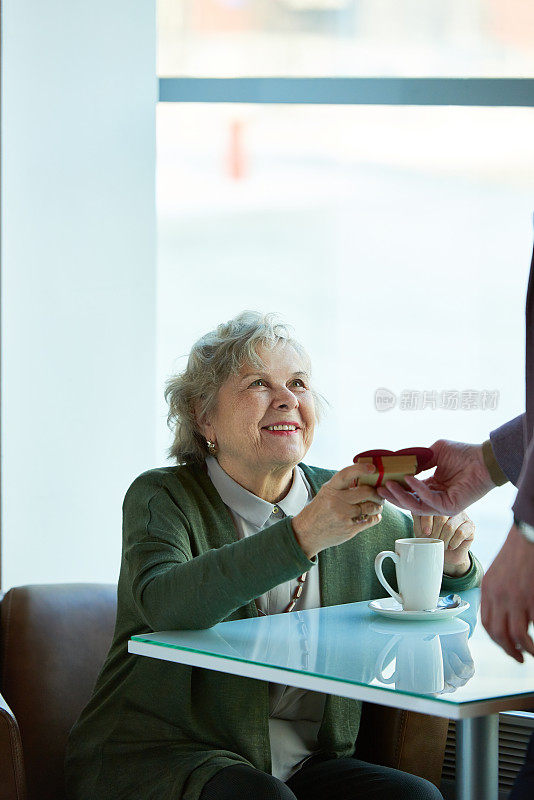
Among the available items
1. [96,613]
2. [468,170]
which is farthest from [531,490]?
[468,170]

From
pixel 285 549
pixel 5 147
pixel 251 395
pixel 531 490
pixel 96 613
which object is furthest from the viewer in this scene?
pixel 5 147

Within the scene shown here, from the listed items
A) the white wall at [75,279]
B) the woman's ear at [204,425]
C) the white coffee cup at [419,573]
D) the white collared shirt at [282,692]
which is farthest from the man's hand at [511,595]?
the white wall at [75,279]

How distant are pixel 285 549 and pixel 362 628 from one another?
20cm

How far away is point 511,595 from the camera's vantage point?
1.12 meters

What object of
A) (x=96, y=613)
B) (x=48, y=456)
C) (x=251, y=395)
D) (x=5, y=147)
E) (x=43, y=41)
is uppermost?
(x=43, y=41)

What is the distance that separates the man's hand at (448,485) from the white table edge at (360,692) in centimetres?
34

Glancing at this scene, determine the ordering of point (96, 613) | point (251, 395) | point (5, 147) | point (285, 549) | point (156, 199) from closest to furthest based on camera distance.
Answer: point (285, 549) < point (251, 395) < point (96, 613) < point (5, 147) < point (156, 199)

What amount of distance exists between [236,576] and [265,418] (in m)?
0.45

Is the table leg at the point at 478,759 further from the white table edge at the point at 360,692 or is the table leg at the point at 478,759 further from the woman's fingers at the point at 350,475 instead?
the woman's fingers at the point at 350,475

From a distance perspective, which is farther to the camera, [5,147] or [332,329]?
[332,329]

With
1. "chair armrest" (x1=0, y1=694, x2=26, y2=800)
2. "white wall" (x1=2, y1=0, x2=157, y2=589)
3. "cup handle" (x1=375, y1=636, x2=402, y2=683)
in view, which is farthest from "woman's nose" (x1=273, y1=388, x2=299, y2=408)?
"white wall" (x1=2, y1=0, x2=157, y2=589)

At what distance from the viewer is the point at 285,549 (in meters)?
1.44

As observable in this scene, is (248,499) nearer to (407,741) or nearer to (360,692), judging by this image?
(407,741)

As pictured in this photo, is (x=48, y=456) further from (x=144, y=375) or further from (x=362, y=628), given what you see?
(x=362, y=628)
